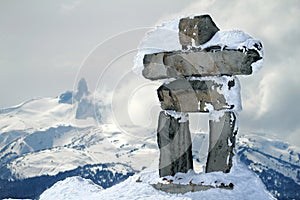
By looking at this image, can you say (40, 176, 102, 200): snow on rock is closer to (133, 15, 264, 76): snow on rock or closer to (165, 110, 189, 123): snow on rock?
(165, 110, 189, 123): snow on rock

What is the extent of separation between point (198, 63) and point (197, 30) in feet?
5.08

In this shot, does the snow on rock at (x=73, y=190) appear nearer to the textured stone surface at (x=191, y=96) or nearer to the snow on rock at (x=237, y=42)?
the textured stone surface at (x=191, y=96)

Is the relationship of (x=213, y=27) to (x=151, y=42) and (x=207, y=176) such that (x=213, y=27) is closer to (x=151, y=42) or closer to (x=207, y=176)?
(x=151, y=42)

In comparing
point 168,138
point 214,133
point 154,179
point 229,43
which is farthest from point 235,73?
point 154,179

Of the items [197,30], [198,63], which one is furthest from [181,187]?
[197,30]

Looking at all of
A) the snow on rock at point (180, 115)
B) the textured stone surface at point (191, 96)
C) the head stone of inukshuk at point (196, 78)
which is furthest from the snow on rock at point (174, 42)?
the snow on rock at point (180, 115)

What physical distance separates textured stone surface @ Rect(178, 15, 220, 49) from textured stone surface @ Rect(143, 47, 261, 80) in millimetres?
571

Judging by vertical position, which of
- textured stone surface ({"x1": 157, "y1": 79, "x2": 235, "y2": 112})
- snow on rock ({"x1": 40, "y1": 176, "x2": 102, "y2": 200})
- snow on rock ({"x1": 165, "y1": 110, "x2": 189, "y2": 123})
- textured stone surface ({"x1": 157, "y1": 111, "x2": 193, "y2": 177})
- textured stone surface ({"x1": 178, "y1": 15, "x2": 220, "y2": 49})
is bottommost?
snow on rock ({"x1": 40, "y1": 176, "x2": 102, "y2": 200})

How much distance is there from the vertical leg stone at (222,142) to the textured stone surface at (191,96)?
0.63 metres

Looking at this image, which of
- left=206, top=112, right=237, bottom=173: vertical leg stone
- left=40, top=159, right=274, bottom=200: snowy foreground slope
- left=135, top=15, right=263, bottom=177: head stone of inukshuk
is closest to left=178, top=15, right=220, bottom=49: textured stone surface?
left=135, top=15, right=263, bottom=177: head stone of inukshuk

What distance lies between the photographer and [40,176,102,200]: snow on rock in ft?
78.9

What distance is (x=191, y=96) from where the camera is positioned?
72.2ft

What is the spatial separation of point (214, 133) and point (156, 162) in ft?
14.5

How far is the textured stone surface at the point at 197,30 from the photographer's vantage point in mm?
21906
